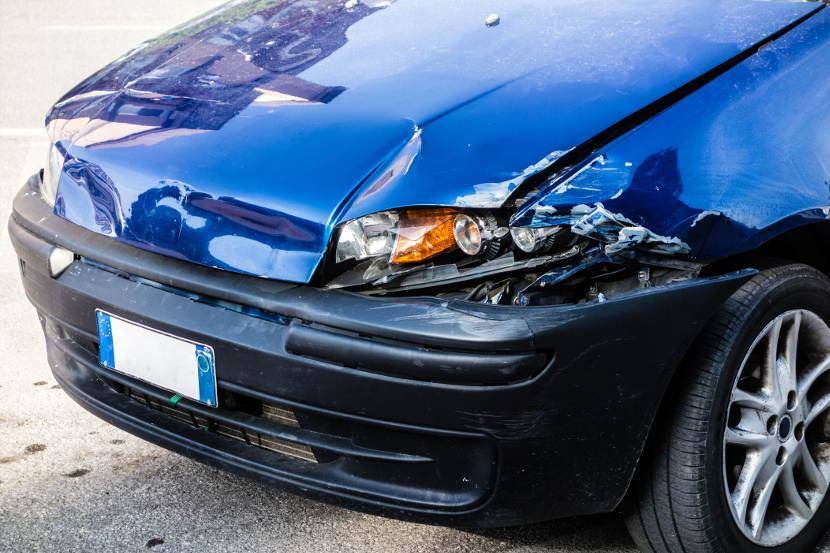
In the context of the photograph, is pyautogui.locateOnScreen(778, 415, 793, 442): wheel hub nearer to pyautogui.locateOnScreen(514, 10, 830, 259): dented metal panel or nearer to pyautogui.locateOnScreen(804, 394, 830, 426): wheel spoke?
pyautogui.locateOnScreen(804, 394, 830, 426): wheel spoke

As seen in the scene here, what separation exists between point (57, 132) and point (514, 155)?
1.26 metres

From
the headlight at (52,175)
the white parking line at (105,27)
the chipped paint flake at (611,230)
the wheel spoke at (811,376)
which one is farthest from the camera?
the white parking line at (105,27)

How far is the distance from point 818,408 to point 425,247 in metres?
1.07

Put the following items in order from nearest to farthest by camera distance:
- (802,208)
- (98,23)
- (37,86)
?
(802,208) → (37,86) → (98,23)

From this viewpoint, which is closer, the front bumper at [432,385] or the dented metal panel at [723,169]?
the front bumper at [432,385]

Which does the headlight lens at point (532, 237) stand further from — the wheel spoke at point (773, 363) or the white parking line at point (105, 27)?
the white parking line at point (105, 27)

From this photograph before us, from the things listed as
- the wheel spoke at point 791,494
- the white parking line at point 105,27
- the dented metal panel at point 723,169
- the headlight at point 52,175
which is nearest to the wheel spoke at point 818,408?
the wheel spoke at point 791,494

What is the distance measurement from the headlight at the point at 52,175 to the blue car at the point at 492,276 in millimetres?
63

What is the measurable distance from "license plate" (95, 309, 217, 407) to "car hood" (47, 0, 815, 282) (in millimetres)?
183

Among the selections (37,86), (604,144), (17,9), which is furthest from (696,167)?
(17,9)

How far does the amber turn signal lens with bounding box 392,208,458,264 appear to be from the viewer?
82.1 inches

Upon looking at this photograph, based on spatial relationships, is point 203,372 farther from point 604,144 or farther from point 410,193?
point 604,144

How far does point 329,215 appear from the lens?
6.89ft

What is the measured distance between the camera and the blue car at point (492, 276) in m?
2.01
